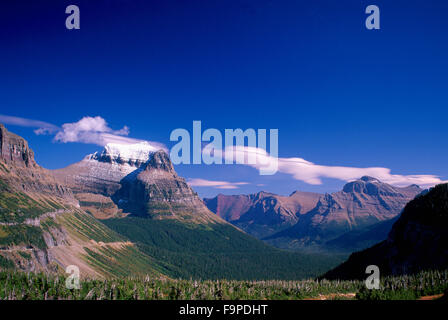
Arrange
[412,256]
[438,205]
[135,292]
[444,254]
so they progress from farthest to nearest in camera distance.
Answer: [438,205]
[412,256]
[444,254]
[135,292]

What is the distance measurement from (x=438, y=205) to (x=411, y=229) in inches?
808

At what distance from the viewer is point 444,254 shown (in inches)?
5768

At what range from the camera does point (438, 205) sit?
7141 inches

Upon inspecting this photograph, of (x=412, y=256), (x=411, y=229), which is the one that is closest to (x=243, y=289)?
(x=412, y=256)
